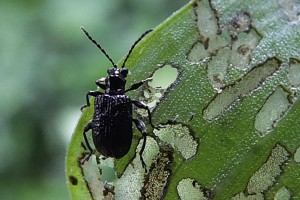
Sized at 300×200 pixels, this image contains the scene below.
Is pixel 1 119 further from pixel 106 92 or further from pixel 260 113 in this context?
pixel 260 113

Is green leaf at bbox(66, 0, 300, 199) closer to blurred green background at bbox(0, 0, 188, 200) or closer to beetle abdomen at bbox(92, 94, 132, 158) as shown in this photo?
beetle abdomen at bbox(92, 94, 132, 158)

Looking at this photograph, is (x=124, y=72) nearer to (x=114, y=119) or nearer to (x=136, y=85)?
(x=136, y=85)

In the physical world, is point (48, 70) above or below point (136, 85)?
above

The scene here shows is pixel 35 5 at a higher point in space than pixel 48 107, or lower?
higher

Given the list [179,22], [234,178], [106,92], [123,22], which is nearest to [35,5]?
[123,22]

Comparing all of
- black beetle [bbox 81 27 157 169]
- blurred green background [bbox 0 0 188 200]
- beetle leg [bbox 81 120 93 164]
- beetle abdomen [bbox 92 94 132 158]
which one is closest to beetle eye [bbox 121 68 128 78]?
black beetle [bbox 81 27 157 169]

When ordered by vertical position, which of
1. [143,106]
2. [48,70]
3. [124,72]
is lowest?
[143,106]

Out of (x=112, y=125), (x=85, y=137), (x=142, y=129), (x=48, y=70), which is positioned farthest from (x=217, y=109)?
(x=48, y=70)
